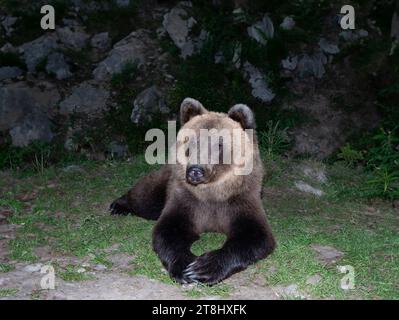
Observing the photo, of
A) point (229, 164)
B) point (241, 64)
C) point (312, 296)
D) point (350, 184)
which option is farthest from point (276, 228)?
point (241, 64)

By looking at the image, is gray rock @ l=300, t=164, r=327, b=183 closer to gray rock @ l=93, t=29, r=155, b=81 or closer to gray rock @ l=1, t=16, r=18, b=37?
gray rock @ l=93, t=29, r=155, b=81

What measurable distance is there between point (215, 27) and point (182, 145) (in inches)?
305

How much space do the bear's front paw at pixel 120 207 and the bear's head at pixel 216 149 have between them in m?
1.33

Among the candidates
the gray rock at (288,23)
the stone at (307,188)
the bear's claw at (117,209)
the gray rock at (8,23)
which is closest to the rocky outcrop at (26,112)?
the gray rock at (8,23)

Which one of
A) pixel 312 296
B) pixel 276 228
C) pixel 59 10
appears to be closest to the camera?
pixel 312 296

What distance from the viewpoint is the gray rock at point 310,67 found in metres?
12.9

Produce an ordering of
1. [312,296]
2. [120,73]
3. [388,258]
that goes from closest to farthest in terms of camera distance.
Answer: [312,296], [388,258], [120,73]

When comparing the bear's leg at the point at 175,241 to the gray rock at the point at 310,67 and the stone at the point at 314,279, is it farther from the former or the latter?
the gray rock at the point at 310,67

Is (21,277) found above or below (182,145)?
below

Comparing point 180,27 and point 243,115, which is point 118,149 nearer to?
point 180,27

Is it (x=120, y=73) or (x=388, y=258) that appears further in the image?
(x=120, y=73)

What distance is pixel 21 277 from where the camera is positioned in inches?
201

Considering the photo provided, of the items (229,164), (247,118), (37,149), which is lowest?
(37,149)

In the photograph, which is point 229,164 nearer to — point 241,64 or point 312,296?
point 312,296
